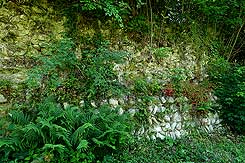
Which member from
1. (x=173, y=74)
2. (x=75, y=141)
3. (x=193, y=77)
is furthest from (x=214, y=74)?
(x=75, y=141)

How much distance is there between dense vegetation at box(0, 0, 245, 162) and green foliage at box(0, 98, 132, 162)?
1 cm

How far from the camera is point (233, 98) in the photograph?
19.9ft

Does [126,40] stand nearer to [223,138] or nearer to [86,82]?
[86,82]

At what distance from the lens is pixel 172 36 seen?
6523 millimetres

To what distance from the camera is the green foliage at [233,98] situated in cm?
599

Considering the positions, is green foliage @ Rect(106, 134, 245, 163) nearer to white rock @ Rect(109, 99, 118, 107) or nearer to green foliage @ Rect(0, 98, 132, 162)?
green foliage @ Rect(0, 98, 132, 162)

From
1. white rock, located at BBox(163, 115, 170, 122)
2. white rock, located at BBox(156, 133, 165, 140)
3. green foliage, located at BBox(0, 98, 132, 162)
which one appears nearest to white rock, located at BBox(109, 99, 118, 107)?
green foliage, located at BBox(0, 98, 132, 162)

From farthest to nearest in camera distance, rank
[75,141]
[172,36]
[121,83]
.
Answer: [172,36]
[121,83]
[75,141]

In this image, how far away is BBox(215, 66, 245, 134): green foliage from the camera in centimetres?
599

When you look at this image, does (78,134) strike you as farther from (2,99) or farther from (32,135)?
(2,99)

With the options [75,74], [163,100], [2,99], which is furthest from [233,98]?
[2,99]

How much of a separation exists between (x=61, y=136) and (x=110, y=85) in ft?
5.22

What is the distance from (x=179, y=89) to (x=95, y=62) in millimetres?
1976

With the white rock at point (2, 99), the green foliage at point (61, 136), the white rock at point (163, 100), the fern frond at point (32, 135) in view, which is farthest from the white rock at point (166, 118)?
the white rock at point (2, 99)
